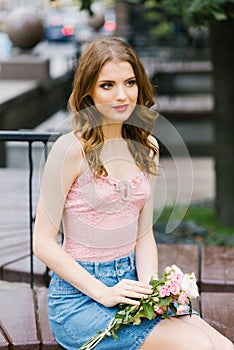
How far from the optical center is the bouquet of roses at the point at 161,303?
3076 mm

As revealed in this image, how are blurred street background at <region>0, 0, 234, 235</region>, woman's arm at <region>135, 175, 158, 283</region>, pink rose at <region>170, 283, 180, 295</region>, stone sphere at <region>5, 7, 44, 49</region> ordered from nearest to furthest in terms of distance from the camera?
1. pink rose at <region>170, 283, 180, 295</region>
2. woman's arm at <region>135, 175, 158, 283</region>
3. blurred street background at <region>0, 0, 234, 235</region>
4. stone sphere at <region>5, 7, 44, 49</region>

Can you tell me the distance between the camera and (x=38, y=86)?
14016 mm

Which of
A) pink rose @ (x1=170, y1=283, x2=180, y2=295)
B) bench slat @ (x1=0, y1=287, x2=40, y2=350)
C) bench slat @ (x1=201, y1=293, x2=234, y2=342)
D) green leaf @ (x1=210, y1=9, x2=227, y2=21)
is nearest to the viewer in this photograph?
pink rose @ (x1=170, y1=283, x2=180, y2=295)

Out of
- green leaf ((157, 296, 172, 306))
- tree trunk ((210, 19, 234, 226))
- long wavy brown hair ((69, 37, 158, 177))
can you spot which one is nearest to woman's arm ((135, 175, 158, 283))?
long wavy brown hair ((69, 37, 158, 177))

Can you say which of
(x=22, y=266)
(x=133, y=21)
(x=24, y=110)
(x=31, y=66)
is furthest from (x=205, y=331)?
(x=133, y=21)

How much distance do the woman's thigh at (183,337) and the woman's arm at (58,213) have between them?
28 centimetres

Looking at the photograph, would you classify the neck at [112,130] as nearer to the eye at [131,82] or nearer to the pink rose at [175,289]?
the eye at [131,82]

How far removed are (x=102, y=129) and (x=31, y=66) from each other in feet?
38.2

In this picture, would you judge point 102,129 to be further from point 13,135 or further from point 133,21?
point 133,21

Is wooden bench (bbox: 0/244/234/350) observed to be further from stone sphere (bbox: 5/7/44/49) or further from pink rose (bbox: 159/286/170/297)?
stone sphere (bbox: 5/7/44/49)

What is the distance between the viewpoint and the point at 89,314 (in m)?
3.30

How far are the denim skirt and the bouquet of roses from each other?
4cm

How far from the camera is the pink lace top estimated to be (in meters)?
3.37

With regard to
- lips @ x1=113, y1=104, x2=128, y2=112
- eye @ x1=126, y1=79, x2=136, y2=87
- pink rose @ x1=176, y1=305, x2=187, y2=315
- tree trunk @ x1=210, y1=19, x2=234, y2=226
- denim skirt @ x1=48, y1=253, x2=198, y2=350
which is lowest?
tree trunk @ x1=210, y1=19, x2=234, y2=226
